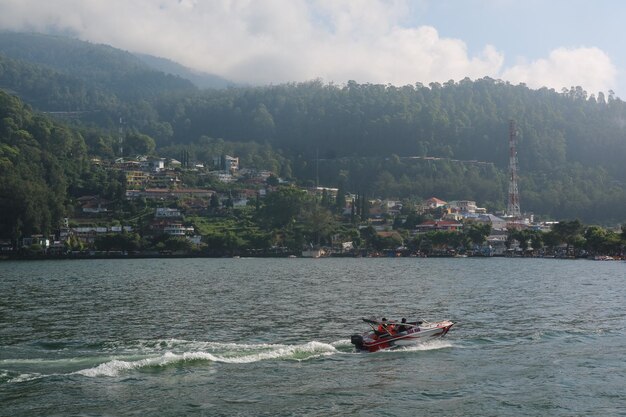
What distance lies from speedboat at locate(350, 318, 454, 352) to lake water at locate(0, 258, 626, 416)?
471 millimetres

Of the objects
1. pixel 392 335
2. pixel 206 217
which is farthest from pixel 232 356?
pixel 206 217

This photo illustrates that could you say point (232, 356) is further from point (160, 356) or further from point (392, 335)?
point (392, 335)

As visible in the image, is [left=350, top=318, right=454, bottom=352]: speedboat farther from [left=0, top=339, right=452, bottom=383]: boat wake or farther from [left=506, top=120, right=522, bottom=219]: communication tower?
[left=506, top=120, right=522, bottom=219]: communication tower

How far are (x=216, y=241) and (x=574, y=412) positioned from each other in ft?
369

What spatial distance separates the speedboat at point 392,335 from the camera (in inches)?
1246

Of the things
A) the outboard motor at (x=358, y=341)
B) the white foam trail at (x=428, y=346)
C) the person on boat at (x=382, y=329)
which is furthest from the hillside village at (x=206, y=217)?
the outboard motor at (x=358, y=341)

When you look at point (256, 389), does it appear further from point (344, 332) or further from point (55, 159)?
point (55, 159)

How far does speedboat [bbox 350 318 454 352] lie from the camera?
31.6 m

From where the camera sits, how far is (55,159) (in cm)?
16412

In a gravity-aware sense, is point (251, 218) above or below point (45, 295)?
above

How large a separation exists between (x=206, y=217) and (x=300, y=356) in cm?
12445

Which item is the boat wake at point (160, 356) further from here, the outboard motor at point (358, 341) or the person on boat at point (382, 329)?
the person on boat at point (382, 329)

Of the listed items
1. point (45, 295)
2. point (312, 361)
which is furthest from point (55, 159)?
point (312, 361)

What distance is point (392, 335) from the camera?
1275 inches
